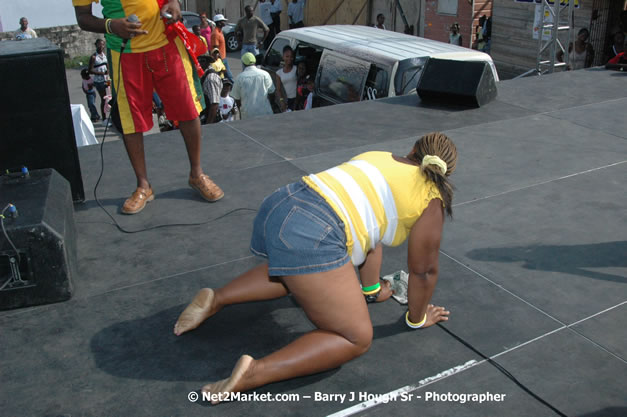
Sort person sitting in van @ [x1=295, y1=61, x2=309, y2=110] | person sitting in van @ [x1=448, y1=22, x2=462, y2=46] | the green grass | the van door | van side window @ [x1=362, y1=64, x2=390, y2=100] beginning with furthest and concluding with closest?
1. the green grass
2. person sitting in van @ [x1=448, y1=22, x2=462, y2=46]
3. person sitting in van @ [x1=295, y1=61, x2=309, y2=110]
4. the van door
5. van side window @ [x1=362, y1=64, x2=390, y2=100]

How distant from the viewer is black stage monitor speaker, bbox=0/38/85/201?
3871mm

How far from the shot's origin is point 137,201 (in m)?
4.25

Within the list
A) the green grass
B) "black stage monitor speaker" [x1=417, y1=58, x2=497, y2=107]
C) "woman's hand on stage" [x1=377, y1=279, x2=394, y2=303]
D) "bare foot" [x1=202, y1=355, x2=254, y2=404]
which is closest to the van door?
"black stage monitor speaker" [x1=417, y1=58, x2=497, y2=107]

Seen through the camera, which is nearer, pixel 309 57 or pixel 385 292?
pixel 385 292

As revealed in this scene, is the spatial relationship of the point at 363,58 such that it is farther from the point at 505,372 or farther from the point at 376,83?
the point at 505,372

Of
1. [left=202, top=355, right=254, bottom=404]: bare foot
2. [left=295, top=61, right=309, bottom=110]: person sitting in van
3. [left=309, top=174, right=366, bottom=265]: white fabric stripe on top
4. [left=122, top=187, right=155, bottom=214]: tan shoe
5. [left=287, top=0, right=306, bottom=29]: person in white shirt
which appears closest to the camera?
[left=202, top=355, right=254, bottom=404]: bare foot

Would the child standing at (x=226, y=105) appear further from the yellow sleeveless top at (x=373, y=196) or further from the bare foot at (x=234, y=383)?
the bare foot at (x=234, y=383)

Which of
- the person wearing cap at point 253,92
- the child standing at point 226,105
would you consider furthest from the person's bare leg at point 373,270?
the child standing at point 226,105

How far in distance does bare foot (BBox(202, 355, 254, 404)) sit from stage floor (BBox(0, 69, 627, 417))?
62mm

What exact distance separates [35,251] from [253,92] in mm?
5711

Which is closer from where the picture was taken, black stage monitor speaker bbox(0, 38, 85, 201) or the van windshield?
black stage monitor speaker bbox(0, 38, 85, 201)

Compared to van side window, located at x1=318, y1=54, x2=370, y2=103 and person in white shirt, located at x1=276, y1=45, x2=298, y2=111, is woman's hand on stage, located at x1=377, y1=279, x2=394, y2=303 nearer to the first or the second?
van side window, located at x1=318, y1=54, x2=370, y2=103

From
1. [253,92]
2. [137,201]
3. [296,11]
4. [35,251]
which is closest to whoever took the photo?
[35,251]

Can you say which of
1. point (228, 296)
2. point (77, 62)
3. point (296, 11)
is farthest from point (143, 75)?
point (77, 62)
